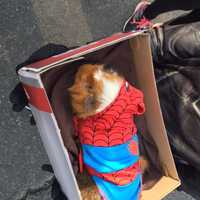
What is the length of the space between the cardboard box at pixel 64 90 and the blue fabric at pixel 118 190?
0.08m

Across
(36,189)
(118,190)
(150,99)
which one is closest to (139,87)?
(150,99)

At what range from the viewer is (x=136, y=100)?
1097 mm

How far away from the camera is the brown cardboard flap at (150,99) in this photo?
1.09 metres

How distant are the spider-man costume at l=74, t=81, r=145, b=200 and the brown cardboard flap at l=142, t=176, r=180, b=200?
0.07 m

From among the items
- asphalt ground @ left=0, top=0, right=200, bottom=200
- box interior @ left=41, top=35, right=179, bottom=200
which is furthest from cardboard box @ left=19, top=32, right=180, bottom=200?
asphalt ground @ left=0, top=0, right=200, bottom=200

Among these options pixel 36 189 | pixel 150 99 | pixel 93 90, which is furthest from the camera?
pixel 36 189

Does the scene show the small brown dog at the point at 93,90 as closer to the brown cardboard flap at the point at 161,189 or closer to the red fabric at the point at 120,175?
the red fabric at the point at 120,175

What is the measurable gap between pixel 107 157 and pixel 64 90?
23 cm

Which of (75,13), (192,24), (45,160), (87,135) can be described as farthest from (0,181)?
(192,24)

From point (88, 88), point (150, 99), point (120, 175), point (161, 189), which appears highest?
point (88, 88)

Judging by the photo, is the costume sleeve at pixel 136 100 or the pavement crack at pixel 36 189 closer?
the costume sleeve at pixel 136 100

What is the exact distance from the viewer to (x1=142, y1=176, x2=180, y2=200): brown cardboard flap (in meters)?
1.21

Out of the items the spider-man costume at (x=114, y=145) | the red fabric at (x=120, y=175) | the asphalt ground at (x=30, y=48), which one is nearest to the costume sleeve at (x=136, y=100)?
the spider-man costume at (x=114, y=145)

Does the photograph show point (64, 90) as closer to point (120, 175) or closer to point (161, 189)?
point (120, 175)
